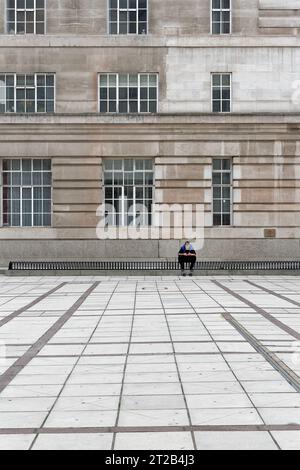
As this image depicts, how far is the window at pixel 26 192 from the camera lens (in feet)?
127

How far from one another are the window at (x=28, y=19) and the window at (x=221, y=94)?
36.1ft

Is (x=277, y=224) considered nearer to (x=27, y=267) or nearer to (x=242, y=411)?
(x=27, y=267)

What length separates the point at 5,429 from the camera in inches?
290

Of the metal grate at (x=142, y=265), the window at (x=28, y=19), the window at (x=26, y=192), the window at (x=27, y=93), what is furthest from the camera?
the window at (x=26, y=192)

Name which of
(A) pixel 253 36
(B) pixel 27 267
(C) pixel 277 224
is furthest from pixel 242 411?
(A) pixel 253 36

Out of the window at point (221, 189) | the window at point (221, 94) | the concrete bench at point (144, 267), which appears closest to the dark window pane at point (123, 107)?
the window at point (221, 94)

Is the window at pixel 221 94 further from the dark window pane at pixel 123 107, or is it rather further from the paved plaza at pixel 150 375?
the paved plaza at pixel 150 375

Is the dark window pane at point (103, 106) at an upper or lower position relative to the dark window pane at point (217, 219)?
upper

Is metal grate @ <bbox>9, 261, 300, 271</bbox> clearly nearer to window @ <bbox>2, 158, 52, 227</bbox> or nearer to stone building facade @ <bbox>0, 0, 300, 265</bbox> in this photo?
stone building facade @ <bbox>0, 0, 300, 265</bbox>

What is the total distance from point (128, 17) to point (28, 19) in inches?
240

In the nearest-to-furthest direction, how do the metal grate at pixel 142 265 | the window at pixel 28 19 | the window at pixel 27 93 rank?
1. the metal grate at pixel 142 265
2. the window at pixel 27 93
3. the window at pixel 28 19

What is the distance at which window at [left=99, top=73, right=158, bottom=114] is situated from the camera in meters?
38.7

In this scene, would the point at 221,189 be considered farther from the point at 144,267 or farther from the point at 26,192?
the point at 26,192

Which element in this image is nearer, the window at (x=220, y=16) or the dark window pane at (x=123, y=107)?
the window at (x=220, y=16)
